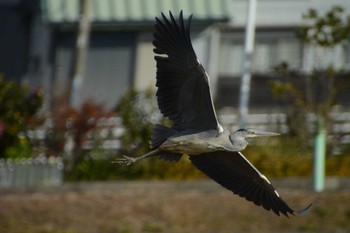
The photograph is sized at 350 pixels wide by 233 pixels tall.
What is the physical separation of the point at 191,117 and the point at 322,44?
7825 mm

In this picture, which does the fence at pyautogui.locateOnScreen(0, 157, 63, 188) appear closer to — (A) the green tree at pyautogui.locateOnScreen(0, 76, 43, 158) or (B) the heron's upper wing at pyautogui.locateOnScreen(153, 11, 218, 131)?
(A) the green tree at pyautogui.locateOnScreen(0, 76, 43, 158)

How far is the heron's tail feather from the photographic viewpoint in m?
10.6

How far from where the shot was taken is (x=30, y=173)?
1706cm

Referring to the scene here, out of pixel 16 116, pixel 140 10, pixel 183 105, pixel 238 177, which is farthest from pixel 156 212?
pixel 140 10

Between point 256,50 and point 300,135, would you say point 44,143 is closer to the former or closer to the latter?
point 300,135

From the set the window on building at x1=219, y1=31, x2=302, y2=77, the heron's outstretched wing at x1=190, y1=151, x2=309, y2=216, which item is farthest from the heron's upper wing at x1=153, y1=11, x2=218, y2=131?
the window on building at x1=219, y1=31, x2=302, y2=77

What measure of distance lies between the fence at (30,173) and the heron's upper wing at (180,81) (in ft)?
A: 21.1

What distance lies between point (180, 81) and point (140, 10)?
1110cm

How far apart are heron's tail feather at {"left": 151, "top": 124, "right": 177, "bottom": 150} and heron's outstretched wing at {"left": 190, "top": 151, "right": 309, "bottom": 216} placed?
0.58 meters

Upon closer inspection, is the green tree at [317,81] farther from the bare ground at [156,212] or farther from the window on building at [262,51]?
the window on building at [262,51]

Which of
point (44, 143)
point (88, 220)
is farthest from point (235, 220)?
point (44, 143)

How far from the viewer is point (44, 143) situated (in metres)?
17.7

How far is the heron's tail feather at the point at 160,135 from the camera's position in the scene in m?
10.6

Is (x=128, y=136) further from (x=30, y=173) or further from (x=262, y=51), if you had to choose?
(x=262, y=51)
